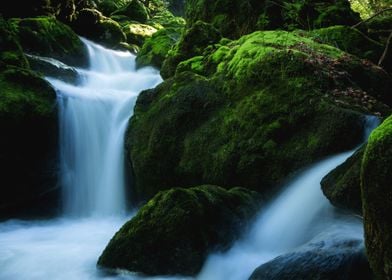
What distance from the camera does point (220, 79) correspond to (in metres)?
8.34

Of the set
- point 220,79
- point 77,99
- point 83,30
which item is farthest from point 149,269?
point 83,30

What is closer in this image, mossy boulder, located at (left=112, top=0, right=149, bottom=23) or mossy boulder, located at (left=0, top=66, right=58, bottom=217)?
mossy boulder, located at (left=0, top=66, right=58, bottom=217)

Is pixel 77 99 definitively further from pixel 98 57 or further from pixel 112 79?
pixel 98 57

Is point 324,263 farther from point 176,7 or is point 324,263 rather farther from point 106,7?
point 176,7

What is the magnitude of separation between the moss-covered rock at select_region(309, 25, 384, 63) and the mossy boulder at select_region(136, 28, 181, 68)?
7.33m

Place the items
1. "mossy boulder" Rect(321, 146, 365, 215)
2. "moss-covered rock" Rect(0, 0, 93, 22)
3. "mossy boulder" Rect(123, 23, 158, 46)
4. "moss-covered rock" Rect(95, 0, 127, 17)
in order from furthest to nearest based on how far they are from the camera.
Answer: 1. "moss-covered rock" Rect(95, 0, 127, 17)
2. "mossy boulder" Rect(123, 23, 158, 46)
3. "moss-covered rock" Rect(0, 0, 93, 22)
4. "mossy boulder" Rect(321, 146, 365, 215)

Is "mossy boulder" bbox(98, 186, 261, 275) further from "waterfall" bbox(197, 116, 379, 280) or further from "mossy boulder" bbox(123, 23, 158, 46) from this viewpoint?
"mossy boulder" bbox(123, 23, 158, 46)

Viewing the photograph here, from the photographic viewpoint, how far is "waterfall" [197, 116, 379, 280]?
4984 millimetres

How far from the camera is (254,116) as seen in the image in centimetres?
723

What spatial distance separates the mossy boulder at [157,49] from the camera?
52.9 feet

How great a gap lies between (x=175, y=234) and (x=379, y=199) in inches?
108

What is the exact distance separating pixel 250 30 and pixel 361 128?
669cm

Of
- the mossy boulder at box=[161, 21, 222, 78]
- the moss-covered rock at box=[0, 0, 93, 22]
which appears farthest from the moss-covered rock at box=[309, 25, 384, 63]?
the moss-covered rock at box=[0, 0, 93, 22]

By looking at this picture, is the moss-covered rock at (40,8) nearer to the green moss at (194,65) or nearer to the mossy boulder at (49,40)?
the mossy boulder at (49,40)
